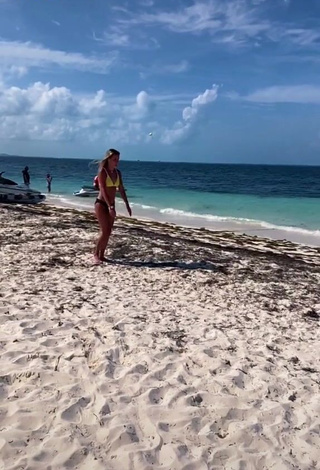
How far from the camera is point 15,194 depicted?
20969mm

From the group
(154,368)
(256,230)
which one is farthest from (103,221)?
(256,230)

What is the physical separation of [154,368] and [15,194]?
60.8 feet

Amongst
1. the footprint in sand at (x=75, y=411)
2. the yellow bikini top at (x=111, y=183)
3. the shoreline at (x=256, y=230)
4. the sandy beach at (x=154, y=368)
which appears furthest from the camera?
the shoreline at (x=256, y=230)

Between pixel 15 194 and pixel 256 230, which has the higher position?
pixel 15 194

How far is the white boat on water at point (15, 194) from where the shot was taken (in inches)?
795

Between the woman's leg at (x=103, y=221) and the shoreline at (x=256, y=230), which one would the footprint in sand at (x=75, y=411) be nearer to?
the woman's leg at (x=103, y=221)

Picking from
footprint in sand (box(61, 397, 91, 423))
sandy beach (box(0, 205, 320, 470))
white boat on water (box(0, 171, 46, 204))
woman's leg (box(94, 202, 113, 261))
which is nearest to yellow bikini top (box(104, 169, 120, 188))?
woman's leg (box(94, 202, 113, 261))

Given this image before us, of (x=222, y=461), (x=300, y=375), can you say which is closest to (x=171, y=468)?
(x=222, y=461)

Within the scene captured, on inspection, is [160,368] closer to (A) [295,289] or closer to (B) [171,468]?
(B) [171,468]

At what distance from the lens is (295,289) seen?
744 centimetres

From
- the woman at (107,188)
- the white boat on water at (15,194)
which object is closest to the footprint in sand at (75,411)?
the woman at (107,188)

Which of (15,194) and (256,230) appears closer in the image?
(256,230)

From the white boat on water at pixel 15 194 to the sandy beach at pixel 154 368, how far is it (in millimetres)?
13348

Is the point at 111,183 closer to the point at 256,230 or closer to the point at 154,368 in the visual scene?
the point at 154,368
